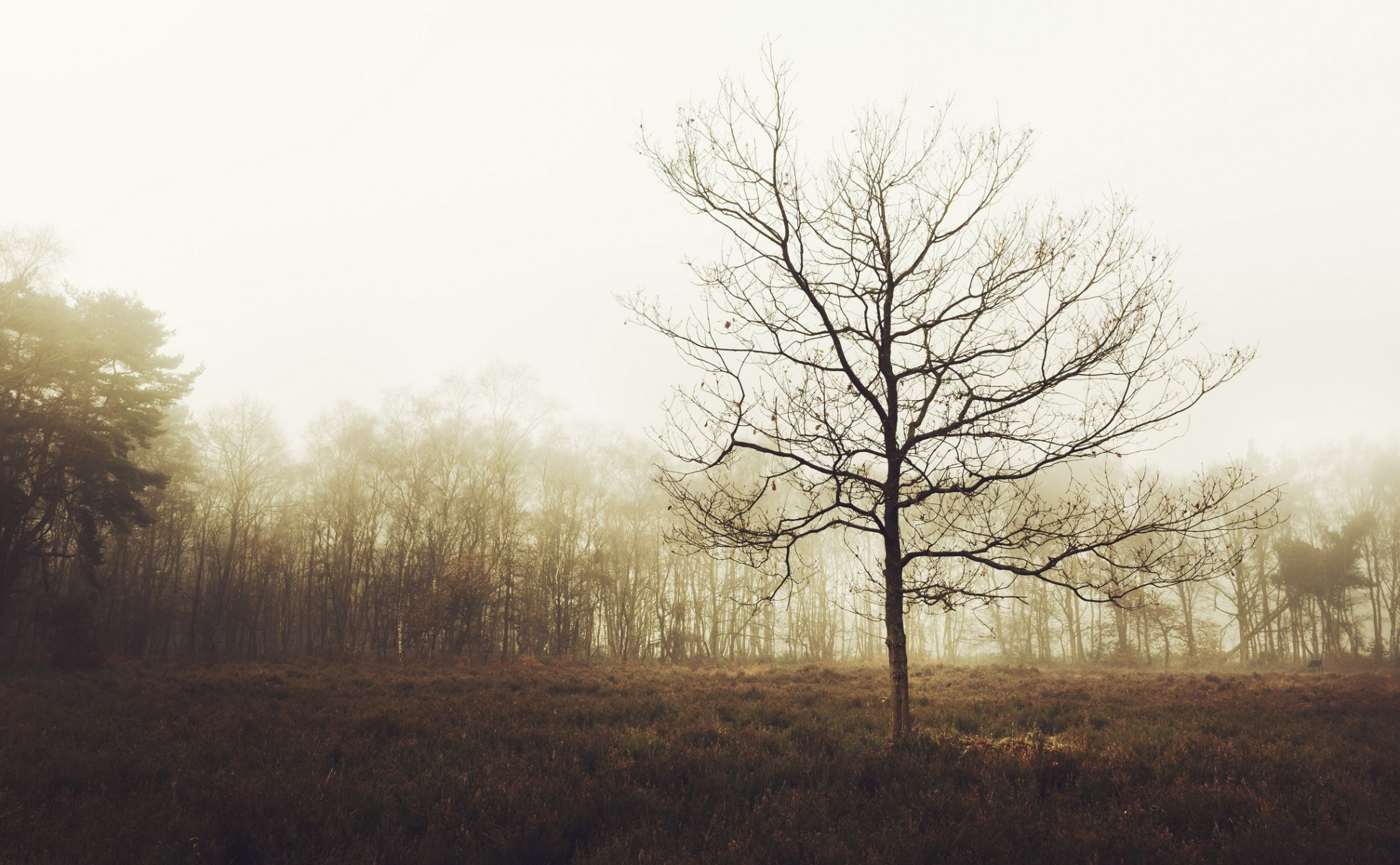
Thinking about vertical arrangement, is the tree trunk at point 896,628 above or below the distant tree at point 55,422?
below

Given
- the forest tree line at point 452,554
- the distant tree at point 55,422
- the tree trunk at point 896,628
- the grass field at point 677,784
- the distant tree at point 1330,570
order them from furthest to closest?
the distant tree at point 1330,570 → the forest tree line at point 452,554 → the distant tree at point 55,422 → the tree trunk at point 896,628 → the grass field at point 677,784

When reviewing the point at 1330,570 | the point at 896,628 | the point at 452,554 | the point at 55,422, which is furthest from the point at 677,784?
the point at 1330,570

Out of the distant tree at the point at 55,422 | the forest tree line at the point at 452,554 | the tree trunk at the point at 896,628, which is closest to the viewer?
the tree trunk at the point at 896,628

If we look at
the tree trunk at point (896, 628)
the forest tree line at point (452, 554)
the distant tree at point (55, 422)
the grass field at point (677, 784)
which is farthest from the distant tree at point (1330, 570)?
the distant tree at point (55, 422)

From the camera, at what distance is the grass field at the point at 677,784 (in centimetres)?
434

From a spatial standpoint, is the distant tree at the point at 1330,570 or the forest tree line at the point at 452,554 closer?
the forest tree line at the point at 452,554


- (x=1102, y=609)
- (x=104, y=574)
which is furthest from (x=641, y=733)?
(x=1102, y=609)

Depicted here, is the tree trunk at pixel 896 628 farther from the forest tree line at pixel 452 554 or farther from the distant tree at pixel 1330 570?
the distant tree at pixel 1330 570

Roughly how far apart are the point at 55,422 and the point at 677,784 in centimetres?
2508

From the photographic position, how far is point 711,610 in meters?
38.2

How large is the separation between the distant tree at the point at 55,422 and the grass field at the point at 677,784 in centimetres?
1242

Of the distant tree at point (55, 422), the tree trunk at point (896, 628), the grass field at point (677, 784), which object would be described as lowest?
the grass field at point (677, 784)

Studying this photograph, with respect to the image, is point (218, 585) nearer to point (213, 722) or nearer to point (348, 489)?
point (348, 489)

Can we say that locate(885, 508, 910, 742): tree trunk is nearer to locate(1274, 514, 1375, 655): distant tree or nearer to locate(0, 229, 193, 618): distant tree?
locate(0, 229, 193, 618): distant tree
